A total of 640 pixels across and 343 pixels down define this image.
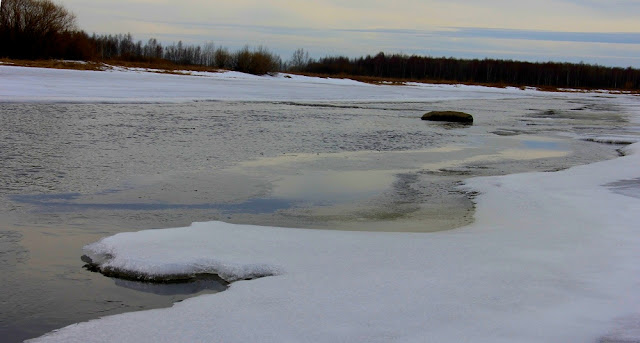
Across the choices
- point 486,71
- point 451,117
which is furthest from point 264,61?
point 486,71

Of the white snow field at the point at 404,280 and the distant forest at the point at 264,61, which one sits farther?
the distant forest at the point at 264,61

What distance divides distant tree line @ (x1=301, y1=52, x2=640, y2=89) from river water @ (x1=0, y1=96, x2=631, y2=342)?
92.4m

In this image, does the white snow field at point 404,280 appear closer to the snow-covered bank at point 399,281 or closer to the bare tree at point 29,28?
the snow-covered bank at point 399,281

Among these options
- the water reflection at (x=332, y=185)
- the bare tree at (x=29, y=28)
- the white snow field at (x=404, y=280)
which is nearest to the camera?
the white snow field at (x=404, y=280)

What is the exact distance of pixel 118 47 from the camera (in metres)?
98.5

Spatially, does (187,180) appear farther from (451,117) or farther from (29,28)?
(29,28)

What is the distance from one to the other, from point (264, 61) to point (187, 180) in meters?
48.9

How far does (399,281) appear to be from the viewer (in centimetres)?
418

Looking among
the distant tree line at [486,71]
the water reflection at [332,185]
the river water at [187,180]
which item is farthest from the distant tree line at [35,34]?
the distant tree line at [486,71]

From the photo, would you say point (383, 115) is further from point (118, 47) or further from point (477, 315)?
point (118, 47)

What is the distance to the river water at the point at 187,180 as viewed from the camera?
4.16 meters

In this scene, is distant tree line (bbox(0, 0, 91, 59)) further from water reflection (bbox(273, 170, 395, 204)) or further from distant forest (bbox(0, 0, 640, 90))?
water reflection (bbox(273, 170, 395, 204))

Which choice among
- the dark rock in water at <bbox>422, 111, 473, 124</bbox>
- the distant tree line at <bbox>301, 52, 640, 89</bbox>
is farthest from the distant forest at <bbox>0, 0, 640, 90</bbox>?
the dark rock in water at <bbox>422, 111, 473, 124</bbox>

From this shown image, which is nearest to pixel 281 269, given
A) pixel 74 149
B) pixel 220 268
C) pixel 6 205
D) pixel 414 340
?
Answer: pixel 220 268
